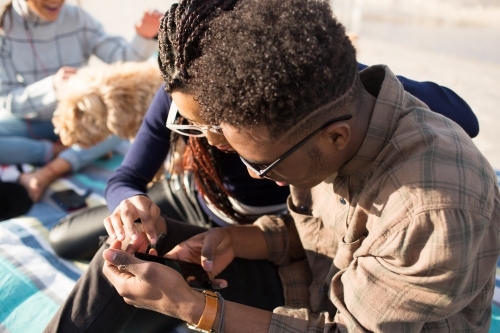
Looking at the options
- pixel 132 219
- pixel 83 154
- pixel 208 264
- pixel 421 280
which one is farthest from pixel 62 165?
pixel 421 280

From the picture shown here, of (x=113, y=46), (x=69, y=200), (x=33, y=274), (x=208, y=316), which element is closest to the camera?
(x=208, y=316)

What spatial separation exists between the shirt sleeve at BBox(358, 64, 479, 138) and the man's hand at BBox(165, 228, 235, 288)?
63 centimetres

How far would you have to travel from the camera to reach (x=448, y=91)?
4.79ft

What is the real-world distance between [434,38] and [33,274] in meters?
5.17

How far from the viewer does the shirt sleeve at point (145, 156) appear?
1563 mm

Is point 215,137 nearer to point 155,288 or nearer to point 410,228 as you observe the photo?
point 155,288

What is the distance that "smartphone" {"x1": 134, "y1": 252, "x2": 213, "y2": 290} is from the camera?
1.29m

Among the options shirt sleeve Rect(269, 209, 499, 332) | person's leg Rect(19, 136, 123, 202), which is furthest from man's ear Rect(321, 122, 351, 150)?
person's leg Rect(19, 136, 123, 202)

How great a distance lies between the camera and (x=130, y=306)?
131 centimetres

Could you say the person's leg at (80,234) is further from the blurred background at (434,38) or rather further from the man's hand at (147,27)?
the blurred background at (434,38)

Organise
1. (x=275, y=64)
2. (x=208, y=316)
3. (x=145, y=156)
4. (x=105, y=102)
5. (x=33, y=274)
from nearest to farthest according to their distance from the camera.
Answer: (x=275, y=64) < (x=208, y=316) < (x=145, y=156) < (x=33, y=274) < (x=105, y=102)

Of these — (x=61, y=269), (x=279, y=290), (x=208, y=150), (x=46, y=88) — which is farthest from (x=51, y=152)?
(x=279, y=290)

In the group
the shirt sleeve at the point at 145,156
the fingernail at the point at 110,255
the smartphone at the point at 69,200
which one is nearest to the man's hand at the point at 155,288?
the fingernail at the point at 110,255

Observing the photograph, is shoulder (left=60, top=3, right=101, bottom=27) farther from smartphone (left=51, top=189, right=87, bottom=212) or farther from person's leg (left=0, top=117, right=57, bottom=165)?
smartphone (left=51, top=189, right=87, bottom=212)
